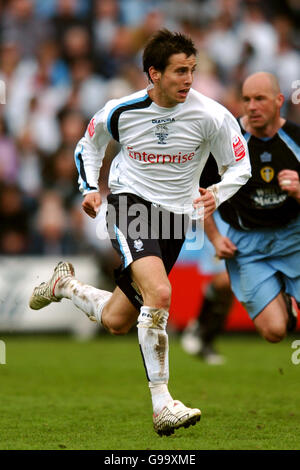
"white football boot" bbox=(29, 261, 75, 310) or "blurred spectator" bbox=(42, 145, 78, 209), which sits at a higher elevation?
"white football boot" bbox=(29, 261, 75, 310)

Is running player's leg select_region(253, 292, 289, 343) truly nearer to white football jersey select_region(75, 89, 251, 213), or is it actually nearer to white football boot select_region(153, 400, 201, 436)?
white football jersey select_region(75, 89, 251, 213)

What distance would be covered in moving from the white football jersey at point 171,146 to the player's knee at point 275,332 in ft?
4.28

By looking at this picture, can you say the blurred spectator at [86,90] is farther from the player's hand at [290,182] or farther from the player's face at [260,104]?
the player's hand at [290,182]

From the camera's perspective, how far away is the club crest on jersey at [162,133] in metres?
5.88

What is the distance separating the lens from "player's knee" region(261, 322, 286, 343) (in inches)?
264

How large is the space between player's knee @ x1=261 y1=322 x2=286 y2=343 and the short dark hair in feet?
7.22

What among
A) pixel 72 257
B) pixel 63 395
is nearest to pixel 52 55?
pixel 72 257

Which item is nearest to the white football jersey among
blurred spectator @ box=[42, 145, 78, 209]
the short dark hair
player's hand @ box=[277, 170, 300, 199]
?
the short dark hair

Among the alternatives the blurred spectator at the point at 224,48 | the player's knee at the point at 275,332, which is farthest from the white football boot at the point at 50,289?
the blurred spectator at the point at 224,48

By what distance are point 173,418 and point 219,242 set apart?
2.03m

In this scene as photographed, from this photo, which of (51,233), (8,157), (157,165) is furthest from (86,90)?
(157,165)

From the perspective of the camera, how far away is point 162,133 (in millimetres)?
5887

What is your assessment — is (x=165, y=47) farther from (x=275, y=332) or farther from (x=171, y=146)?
(x=275, y=332)
